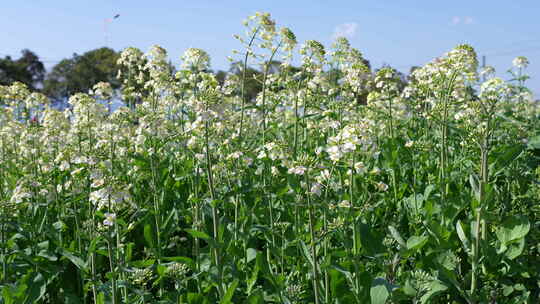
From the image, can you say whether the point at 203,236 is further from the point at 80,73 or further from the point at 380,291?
the point at 80,73

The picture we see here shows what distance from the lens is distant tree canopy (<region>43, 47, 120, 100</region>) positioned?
1399 inches

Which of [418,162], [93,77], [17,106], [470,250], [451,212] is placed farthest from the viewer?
[93,77]

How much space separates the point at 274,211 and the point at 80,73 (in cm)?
3613

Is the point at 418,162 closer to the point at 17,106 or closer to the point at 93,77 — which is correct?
the point at 17,106

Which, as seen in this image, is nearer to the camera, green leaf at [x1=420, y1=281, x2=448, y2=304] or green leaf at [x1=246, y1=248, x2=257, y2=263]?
green leaf at [x1=420, y1=281, x2=448, y2=304]

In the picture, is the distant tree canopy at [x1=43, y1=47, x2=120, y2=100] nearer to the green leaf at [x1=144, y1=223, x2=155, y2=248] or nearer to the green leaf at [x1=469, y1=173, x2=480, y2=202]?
the green leaf at [x1=144, y1=223, x2=155, y2=248]

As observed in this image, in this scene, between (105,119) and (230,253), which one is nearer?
(230,253)

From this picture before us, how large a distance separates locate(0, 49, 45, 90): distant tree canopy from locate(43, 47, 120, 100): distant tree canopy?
5.11ft

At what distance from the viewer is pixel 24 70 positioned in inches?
1597

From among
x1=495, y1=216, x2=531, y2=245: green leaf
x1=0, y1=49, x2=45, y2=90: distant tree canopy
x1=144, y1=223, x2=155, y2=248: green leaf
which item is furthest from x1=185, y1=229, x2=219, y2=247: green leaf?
x1=0, y1=49, x2=45, y2=90: distant tree canopy

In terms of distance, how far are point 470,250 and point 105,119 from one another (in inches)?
133

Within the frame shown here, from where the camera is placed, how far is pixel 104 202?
283 cm

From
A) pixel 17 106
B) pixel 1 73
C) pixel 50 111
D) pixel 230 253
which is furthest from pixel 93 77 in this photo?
pixel 230 253

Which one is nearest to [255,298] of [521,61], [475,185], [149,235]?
[149,235]
